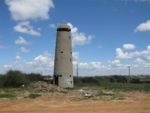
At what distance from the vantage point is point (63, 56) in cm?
4428

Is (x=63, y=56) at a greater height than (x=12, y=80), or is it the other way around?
(x=63, y=56)

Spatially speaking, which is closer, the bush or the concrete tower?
the concrete tower

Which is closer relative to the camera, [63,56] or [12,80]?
[63,56]

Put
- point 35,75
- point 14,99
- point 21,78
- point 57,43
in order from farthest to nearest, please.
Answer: point 35,75, point 21,78, point 57,43, point 14,99

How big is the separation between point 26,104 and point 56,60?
1955cm

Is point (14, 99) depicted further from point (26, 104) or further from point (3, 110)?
point (3, 110)

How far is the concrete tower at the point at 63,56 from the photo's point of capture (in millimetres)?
44375

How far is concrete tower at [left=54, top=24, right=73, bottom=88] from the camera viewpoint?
44375 mm

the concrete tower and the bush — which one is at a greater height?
the concrete tower

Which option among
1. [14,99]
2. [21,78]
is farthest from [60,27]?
[14,99]

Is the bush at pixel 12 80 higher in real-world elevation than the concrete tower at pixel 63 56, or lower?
lower

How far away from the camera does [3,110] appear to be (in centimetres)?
2228

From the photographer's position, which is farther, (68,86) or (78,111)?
(68,86)

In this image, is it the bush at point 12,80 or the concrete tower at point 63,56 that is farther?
the bush at point 12,80
